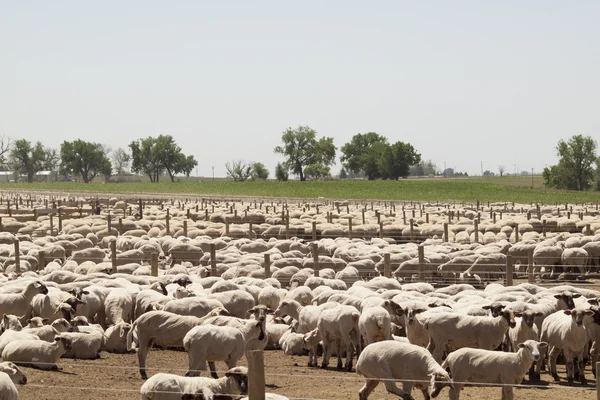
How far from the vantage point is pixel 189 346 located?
1301 cm

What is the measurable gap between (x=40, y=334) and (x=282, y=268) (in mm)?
10587

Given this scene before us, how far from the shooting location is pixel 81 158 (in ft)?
539

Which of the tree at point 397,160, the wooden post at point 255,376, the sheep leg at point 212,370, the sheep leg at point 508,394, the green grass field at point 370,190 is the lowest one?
the sheep leg at point 212,370

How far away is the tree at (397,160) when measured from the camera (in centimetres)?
13525

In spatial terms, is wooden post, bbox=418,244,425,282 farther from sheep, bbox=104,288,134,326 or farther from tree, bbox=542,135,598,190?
tree, bbox=542,135,598,190

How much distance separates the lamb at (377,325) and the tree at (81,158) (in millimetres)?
154982

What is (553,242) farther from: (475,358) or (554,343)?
(475,358)

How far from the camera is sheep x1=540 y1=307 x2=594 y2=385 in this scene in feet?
46.1

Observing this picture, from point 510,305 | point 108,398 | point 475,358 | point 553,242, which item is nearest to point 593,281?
point 553,242

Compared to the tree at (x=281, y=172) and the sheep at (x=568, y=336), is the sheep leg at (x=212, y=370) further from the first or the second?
the tree at (x=281, y=172)

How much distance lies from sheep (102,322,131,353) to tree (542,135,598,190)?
321 feet

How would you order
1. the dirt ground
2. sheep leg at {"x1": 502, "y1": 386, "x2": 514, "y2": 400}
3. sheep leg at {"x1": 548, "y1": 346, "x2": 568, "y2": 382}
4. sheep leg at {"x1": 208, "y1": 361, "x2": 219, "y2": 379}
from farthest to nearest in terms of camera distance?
sheep leg at {"x1": 548, "y1": 346, "x2": 568, "y2": 382}
sheep leg at {"x1": 208, "y1": 361, "x2": 219, "y2": 379}
the dirt ground
sheep leg at {"x1": 502, "y1": 386, "x2": 514, "y2": 400}

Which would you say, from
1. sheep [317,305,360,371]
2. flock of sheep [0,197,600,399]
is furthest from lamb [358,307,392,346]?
sheep [317,305,360,371]

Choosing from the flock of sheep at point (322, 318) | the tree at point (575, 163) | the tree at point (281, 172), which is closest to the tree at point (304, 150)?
the tree at point (281, 172)
